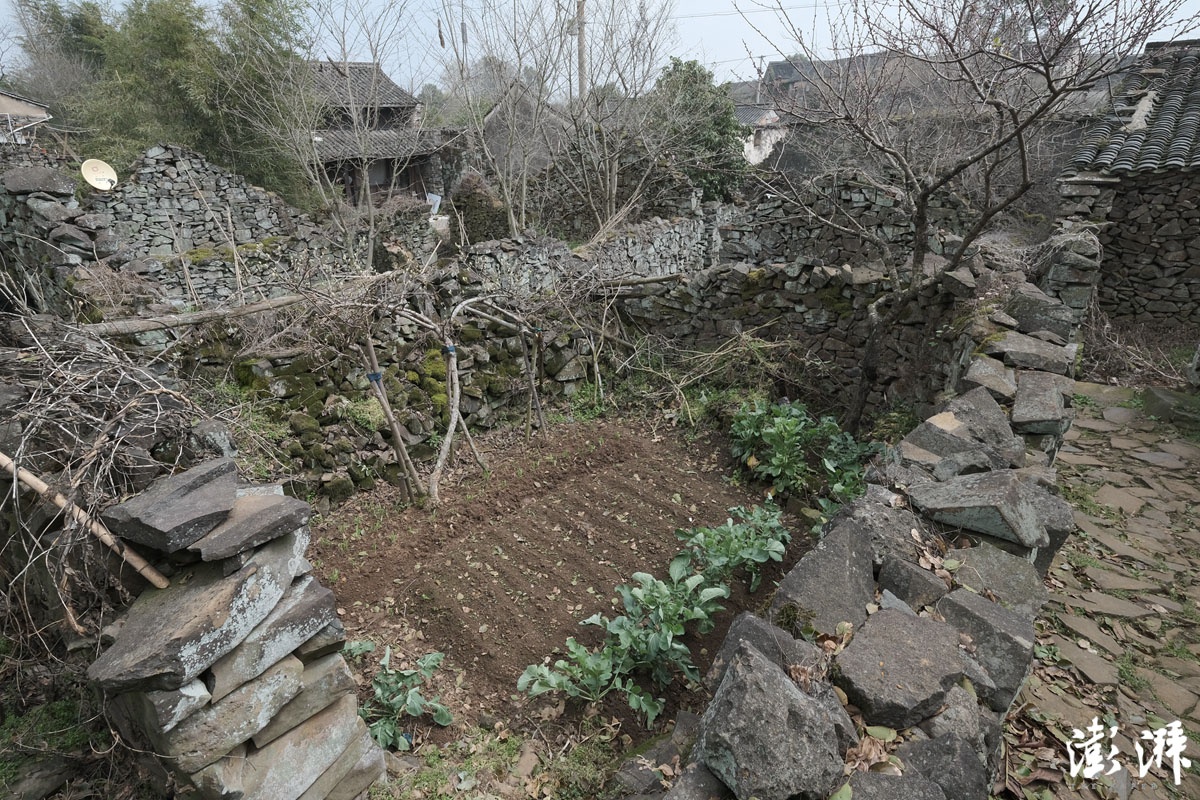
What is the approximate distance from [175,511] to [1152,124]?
12722 mm

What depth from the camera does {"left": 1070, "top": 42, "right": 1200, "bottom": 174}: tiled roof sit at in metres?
8.27

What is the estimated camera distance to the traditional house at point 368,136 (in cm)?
1185

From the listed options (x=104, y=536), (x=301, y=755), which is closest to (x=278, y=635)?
(x=301, y=755)

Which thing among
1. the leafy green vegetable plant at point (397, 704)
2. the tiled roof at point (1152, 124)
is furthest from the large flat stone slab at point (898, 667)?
the tiled roof at point (1152, 124)

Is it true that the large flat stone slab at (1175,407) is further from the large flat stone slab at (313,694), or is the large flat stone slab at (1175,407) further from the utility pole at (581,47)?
the utility pole at (581,47)

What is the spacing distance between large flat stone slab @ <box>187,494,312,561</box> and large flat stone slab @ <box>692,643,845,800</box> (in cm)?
153

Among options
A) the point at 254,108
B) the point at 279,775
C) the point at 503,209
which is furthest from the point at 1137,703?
the point at 254,108

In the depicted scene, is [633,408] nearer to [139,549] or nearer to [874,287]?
[874,287]

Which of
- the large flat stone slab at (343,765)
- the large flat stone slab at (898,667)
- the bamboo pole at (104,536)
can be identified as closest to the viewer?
the large flat stone slab at (898,667)

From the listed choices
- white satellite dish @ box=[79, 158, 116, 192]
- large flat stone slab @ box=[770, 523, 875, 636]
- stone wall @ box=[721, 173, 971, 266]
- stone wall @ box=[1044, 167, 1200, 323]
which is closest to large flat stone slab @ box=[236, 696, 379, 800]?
large flat stone slab @ box=[770, 523, 875, 636]

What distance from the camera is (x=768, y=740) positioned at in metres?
1.55

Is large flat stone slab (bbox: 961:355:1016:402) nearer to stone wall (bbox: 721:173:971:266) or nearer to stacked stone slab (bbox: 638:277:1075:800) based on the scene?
stacked stone slab (bbox: 638:277:1075:800)

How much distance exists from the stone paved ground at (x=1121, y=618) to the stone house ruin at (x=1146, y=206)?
16.1 ft

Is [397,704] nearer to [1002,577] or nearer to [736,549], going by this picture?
[736,549]
